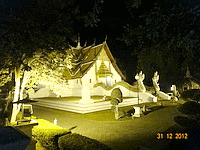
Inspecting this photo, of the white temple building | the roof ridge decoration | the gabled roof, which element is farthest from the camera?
the roof ridge decoration

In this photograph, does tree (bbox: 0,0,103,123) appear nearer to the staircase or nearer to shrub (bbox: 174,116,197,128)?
the staircase

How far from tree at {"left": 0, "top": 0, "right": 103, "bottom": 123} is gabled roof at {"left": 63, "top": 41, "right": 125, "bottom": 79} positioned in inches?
496

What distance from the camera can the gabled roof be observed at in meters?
21.6

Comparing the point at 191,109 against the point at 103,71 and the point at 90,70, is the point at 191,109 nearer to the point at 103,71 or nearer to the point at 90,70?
the point at 103,71

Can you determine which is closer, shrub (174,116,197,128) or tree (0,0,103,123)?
shrub (174,116,197,128)

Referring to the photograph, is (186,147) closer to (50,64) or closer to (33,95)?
(50,64)

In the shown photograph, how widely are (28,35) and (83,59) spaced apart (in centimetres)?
1560

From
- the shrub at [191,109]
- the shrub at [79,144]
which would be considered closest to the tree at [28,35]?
the shrub at [79,144]

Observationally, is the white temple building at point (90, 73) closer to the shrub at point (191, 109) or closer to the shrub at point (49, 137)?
the shrub at point (191, 109)

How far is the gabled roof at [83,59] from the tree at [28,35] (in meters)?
12.6

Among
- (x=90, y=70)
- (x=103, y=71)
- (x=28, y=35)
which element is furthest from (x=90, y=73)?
(x=28, y=35)

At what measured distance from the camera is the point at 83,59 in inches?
922

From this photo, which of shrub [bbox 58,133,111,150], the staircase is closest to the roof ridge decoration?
the staircase

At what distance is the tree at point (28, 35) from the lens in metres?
7.37
